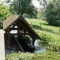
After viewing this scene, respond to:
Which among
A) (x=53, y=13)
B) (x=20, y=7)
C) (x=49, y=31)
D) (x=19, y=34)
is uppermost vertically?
(x=20, y=7)

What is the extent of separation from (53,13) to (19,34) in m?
36.3

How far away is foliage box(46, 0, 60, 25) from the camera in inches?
2512

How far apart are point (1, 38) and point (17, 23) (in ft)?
8.64

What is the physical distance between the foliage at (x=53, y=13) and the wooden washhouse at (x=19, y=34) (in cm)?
3264

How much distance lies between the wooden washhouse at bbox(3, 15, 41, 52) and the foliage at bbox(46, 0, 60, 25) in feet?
107

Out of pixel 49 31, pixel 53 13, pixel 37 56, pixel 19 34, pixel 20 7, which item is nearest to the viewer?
pixel 37 56

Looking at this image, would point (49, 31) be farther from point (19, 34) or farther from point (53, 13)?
point (19, 34)

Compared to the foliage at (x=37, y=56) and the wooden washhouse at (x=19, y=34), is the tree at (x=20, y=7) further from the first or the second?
the foliage at (x=37, y=56)

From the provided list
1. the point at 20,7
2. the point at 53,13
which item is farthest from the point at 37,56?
the point at 53,13

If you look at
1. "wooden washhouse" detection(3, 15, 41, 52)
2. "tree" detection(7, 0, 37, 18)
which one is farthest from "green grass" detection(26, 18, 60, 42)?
"tree" detection(7, 0, 37, 18)

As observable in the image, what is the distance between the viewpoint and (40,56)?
49.0ft

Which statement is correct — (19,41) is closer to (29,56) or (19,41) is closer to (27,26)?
(27,26)

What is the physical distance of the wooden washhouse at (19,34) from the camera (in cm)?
2795

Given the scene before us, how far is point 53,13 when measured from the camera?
211 feet
